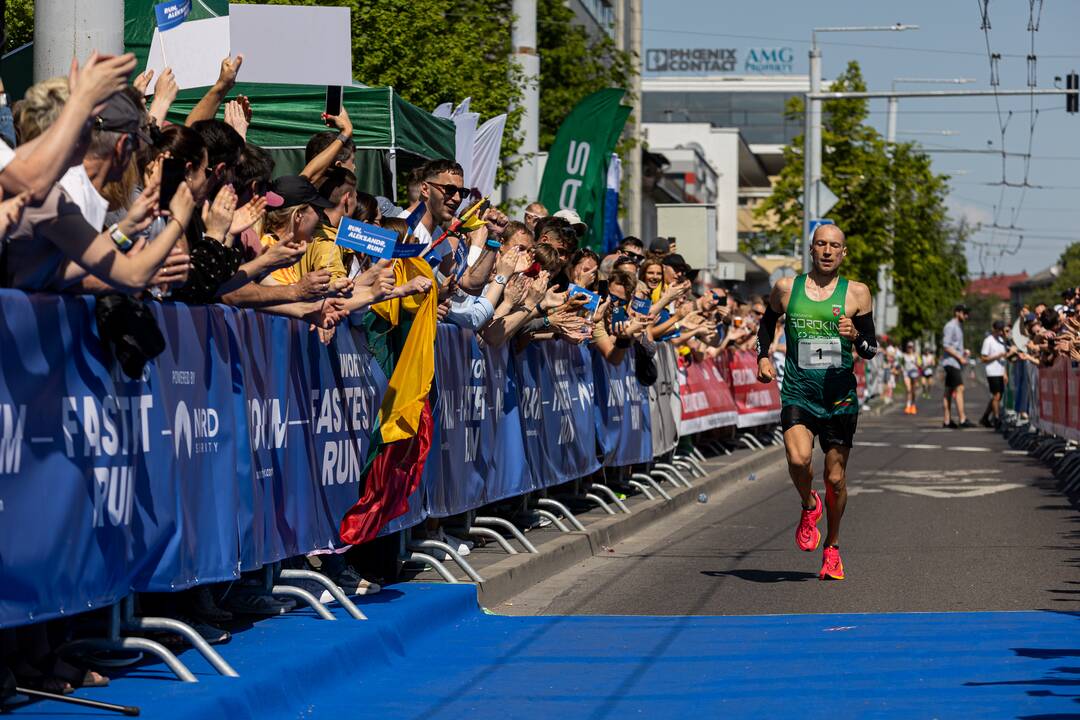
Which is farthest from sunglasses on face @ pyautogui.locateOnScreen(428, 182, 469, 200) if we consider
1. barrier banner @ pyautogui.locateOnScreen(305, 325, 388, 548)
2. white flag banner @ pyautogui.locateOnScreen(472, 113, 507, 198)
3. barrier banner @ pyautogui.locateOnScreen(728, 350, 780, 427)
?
barrier banner @ pyautogui.locateOnScreen(728, 350, 780, 427)

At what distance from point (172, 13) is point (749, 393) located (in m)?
17.1

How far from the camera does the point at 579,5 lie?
51.3 metres

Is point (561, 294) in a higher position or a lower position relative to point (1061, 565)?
higher

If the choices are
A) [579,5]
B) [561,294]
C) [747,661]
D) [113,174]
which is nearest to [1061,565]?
[561,294]

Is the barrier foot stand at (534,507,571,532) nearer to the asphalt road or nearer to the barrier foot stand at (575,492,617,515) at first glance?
the asphalt road

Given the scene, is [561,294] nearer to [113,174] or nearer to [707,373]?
[113,174]

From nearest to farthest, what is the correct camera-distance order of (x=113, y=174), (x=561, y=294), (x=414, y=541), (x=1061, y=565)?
(x=113, y=174)
(x=414, y=541)
(x=1061, y=565)
(x=561, y=294)

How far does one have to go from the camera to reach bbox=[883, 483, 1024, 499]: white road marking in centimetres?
1777

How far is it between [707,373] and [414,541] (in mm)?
12240

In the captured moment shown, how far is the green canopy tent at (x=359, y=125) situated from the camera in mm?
13484

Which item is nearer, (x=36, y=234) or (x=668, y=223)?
(x=36, y=234)

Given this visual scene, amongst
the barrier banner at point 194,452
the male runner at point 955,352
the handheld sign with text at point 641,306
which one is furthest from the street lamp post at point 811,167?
the barrier banner at point 194,452

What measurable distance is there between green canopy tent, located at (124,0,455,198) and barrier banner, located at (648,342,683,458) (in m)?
3.45

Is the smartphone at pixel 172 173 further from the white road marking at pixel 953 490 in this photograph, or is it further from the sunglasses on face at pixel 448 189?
the white road marking at pixel 953 490
